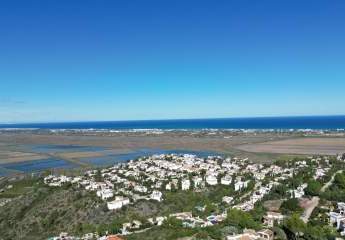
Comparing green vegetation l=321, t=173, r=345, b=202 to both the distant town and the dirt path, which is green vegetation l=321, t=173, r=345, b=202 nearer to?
the distant town

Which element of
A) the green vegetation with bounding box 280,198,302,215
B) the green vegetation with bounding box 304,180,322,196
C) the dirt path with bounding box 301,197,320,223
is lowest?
the dirt path with bounding box 301,197,320,223

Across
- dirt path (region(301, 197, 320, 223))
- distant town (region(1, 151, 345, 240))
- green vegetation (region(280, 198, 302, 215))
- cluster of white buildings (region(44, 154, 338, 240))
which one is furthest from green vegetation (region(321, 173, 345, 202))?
green vegetation (region(280, 198, 302, 215))

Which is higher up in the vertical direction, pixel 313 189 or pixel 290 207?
pixel 313 189

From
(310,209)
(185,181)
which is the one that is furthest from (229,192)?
(310,209)

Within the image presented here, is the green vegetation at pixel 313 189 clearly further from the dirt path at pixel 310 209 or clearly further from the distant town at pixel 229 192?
the dirt path at pixel 310 209

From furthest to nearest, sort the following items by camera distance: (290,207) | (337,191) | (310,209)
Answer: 1. (337,191)
2. (310,209)
3. (290,207)

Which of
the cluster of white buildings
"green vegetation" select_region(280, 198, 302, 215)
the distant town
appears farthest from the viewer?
the cluster of white buildings

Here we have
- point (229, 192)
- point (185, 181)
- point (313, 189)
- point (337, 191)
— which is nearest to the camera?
point (337, 191)

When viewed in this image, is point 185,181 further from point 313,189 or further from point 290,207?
point 290,207

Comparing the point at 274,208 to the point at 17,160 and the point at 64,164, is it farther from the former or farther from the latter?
the point at 17,160

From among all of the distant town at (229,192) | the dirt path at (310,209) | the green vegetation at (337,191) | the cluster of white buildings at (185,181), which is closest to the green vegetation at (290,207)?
the distant town at (229,192)

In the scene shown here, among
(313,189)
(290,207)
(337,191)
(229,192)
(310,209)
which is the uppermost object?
(313,189)
